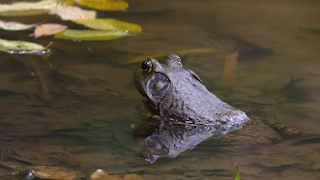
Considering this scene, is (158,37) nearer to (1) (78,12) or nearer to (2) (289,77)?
(1) (78,12)

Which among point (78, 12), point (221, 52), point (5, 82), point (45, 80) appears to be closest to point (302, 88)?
point (221, 52)

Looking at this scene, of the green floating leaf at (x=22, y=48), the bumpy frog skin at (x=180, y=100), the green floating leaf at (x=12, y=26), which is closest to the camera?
the bumpy frog skin at (x=180, y=100)

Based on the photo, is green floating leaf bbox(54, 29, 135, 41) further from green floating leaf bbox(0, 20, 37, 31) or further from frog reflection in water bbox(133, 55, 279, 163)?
frog reflection in water bbox(133, 55, 279, 163)

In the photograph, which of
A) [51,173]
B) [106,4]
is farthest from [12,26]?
[51,173]

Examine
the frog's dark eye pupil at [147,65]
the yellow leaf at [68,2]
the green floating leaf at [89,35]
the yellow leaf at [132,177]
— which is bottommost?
the yellow leaf at [132,177]

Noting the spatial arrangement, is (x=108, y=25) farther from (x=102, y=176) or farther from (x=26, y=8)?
(x=102, y=176)

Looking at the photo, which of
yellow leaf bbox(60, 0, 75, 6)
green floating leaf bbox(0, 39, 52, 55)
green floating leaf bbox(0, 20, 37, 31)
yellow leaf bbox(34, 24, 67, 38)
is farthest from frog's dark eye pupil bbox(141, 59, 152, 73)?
yellow leaf bbox(60, 0, 75, 6)

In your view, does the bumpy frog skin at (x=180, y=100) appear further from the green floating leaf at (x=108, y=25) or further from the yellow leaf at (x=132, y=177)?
the green floating leaf at (x=108, y=25)

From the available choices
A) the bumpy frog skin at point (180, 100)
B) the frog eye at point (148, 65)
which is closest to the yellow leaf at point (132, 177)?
the bumpy frog skin at point (180, 100)
